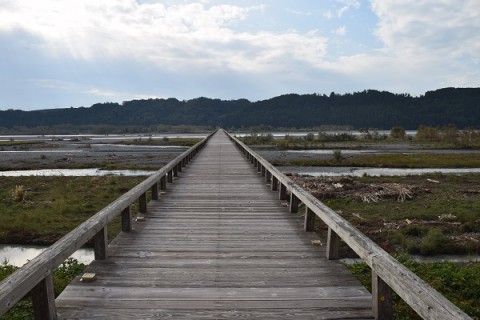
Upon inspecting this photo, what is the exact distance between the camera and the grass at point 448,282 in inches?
243

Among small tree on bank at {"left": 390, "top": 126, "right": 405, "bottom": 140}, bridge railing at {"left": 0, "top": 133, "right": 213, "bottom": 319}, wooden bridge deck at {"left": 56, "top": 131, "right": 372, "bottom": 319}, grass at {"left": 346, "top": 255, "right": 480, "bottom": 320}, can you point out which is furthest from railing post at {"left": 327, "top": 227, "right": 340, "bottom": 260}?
small tree on bank at {"left": 390, "top": 126, "right": 405, "bottom": 140}

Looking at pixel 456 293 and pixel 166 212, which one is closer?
pixel 456 293

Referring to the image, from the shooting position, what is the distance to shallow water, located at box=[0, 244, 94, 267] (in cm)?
978

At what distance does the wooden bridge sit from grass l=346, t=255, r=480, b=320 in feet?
5.93

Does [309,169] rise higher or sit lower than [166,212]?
lower

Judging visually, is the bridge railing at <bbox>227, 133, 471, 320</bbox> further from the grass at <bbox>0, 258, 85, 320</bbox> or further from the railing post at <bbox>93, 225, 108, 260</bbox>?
the grass at <bbox>0, 258, 85, 320</bbox>

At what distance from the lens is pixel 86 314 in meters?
3.43

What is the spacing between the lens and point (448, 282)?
7.28m

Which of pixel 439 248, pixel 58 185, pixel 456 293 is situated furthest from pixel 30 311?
pixel 58 185

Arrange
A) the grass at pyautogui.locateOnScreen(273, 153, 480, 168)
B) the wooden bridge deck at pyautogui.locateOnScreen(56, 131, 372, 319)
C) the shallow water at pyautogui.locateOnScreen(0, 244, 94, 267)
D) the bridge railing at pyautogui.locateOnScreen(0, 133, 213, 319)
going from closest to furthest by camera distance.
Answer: the bridge railing at pyautogui.locateOnScreen(0, 133, 213, 319) → the wooden bridge deck at pyautogui.locateOnScreen(56, 131, 372, 319) → the shallow water at pyautogui.locateOnScreen(0, 244, 94, 267) → the grass at pyautogui.locateOnScreen(273, 153, 480, 168)

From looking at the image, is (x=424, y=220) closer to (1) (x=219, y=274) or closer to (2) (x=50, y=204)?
(1) (x=219, y=274)

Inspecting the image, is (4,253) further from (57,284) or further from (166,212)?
(166,212)

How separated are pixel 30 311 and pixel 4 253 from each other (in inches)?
232

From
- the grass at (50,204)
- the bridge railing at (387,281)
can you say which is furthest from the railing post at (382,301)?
the grass at (50,204)
